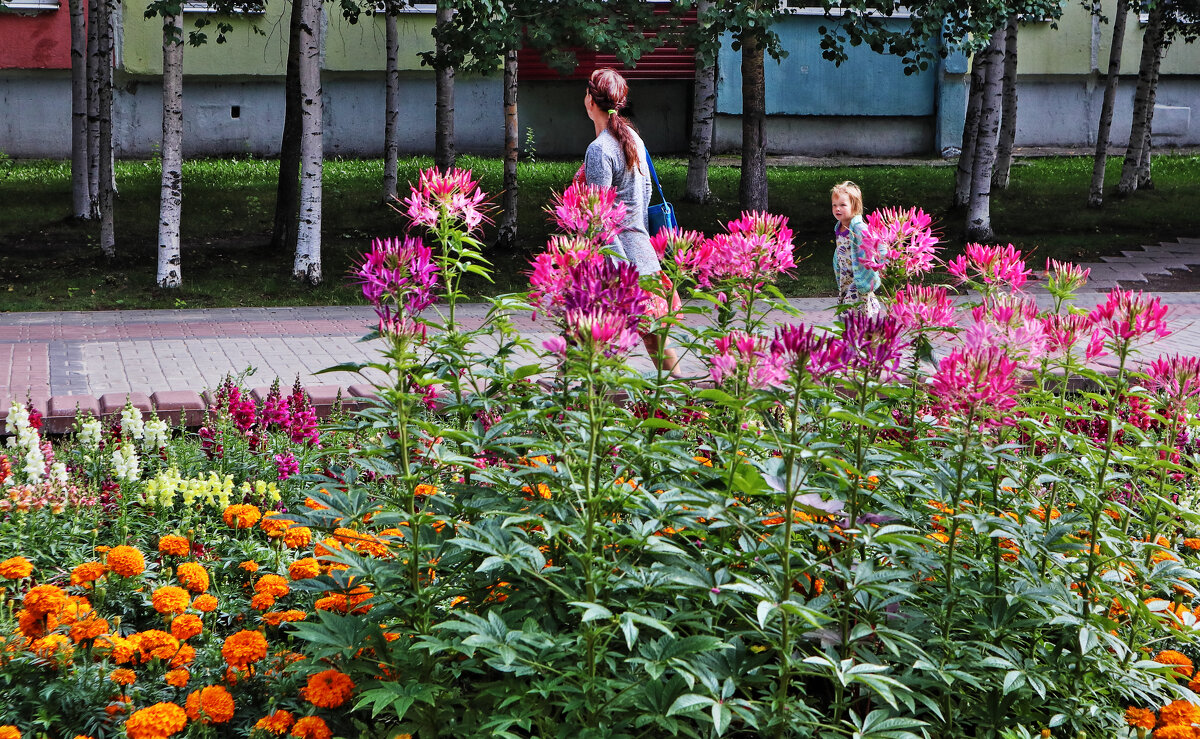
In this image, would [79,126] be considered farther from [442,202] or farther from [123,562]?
[442,202]

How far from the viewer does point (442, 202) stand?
10.2 ft

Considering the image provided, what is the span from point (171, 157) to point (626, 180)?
7.86 m

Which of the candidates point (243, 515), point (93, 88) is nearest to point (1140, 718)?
point (243, 515)

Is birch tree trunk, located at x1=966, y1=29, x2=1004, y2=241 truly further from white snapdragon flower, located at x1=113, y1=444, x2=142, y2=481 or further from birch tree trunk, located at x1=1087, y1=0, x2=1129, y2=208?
white snapdragon flower, located at x1=113, y1=444, x2=142, y2=481

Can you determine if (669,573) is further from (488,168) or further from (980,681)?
(488,168)

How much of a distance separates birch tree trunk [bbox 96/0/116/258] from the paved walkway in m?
2.66

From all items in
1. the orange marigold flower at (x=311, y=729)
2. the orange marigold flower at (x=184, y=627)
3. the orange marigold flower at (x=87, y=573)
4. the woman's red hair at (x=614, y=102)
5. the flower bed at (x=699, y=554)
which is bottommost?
the orange marigold flower at (x=311, y=729)

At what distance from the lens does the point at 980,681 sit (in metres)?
2.61

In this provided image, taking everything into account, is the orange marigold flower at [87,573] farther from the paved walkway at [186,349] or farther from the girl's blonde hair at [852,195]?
the girl's blonde hair at [852,195]

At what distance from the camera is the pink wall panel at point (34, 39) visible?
20922 millimetres

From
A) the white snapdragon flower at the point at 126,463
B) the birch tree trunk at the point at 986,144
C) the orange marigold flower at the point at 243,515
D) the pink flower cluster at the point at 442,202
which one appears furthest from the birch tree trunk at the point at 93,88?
the pink flower cluster at the point at 442,202

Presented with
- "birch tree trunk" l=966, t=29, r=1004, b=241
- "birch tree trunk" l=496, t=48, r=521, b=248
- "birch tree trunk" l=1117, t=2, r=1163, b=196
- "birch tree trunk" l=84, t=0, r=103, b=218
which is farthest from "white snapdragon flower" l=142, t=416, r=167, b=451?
"birch tree trunk" l=1117, t=2, r=1163, b=196

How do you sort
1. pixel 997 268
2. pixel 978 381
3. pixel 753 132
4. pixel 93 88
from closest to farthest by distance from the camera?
pixel 978 381, pixel 997 268, pixel 753 132, pixel 93 88

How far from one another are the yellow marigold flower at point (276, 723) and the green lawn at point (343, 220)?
9.49 metres
